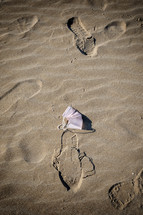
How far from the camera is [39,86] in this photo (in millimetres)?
2023

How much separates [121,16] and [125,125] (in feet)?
5.45

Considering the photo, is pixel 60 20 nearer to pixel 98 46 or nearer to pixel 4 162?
pixel 98 46

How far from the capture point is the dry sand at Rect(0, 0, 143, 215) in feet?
5.58

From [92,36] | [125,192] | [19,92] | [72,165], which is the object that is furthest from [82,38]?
[125,192]

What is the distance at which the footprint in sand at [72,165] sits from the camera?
67.9 inches

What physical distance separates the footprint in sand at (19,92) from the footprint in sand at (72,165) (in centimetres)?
76

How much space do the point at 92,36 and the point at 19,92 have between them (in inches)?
51.5

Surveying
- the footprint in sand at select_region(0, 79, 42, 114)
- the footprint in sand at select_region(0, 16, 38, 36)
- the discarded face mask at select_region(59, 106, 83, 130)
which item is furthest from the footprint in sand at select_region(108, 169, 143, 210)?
the footprint in sand at select_region(0, 16, 38, 36)

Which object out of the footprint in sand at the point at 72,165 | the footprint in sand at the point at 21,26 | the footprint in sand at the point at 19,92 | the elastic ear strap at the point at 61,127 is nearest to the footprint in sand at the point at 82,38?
the footprint in sand at the point at 21,26

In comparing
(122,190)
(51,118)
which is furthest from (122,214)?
(51,118)

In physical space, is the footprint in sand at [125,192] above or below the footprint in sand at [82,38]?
below

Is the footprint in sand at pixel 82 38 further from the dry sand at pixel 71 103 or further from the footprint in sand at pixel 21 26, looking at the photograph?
the footprint in sand at pixel 21 26

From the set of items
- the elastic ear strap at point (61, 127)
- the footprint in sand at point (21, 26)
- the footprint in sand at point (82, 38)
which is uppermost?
the footprint in sand at point (21, 26)

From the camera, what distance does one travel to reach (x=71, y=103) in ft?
6.36
